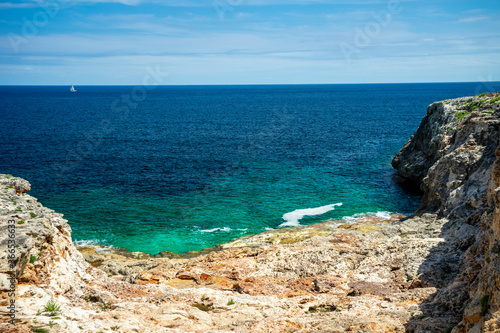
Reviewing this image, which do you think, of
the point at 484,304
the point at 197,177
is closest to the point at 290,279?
the point at 484,304

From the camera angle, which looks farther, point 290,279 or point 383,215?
point 383,215

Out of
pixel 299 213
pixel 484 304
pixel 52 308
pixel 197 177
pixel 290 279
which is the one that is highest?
pixel 484 304

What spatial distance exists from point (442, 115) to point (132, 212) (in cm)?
4477

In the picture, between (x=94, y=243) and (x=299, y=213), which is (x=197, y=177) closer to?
(x=299, y=213)

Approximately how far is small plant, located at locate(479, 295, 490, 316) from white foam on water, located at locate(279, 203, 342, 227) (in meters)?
32.4

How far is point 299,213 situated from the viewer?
4994 centimetres

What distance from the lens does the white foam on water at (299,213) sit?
4697 cm

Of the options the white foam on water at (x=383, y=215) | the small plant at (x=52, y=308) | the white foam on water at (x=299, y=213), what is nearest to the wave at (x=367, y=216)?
the white foam on water at (x=383, y=215)

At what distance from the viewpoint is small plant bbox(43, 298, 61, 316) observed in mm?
16734

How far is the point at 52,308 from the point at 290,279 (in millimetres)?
15172

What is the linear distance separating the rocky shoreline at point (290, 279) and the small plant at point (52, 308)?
88 mm

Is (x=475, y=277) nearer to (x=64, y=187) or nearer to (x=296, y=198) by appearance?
(x=296, y=198)

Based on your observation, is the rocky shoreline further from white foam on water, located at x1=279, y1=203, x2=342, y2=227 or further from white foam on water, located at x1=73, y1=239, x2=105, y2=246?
white foam on water, located at x1=279, y1=203, x2=342, y2=227

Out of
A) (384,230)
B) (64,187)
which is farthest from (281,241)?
(64,187)
